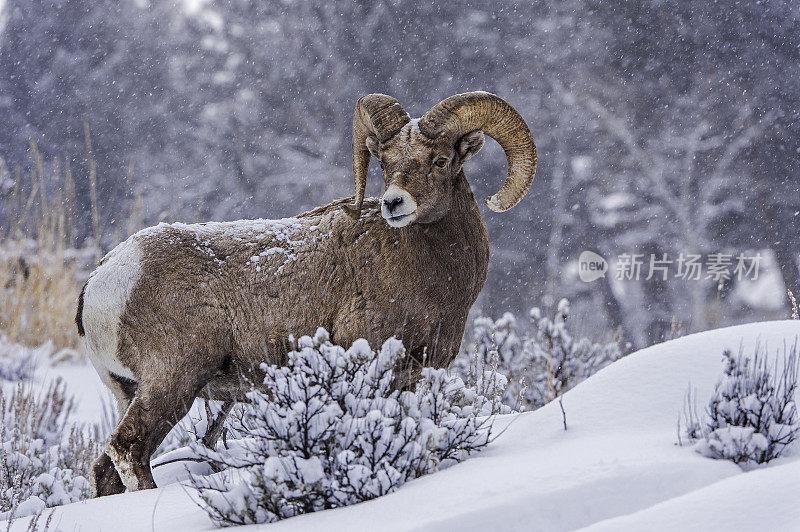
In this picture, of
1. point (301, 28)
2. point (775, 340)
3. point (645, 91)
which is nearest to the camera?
point (775, 340)

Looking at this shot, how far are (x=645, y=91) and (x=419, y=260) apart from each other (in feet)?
51.4

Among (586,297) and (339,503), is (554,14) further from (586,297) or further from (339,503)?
(339,503)

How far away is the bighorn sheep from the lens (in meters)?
4.32

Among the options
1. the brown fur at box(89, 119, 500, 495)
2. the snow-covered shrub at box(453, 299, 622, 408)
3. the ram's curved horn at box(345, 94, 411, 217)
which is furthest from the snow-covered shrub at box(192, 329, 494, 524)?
the snow-covered shrub at box(453, 299, 622, 408)

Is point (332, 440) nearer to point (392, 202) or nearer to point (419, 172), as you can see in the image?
point (392, 202)

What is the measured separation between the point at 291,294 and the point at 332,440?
4.65ft

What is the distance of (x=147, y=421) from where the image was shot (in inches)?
169

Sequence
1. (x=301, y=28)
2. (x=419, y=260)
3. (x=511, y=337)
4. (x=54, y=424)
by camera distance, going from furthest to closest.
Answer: (x=301, y=28) < (x=511, y=337) < (x=54, y=424) < (x=419, y=260)

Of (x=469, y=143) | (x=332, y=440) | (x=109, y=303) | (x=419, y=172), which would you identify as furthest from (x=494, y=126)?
(x=109, y=303)

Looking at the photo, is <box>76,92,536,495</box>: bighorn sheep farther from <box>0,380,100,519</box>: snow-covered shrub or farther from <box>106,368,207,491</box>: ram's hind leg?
<box>0,380,100,519</box>: snow-covered shrub

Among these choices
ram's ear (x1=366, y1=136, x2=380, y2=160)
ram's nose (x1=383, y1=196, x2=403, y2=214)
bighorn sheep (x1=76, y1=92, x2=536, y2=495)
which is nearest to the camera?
ram's nose (x1=383, y1=196, x2=403, y2=214)

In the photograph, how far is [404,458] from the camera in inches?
124

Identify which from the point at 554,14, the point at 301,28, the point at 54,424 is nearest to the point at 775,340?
the point at 54,424

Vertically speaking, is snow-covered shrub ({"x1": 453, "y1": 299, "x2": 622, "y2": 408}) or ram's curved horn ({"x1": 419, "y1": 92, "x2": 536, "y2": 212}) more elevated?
ram's curved horn ({"x1": 419, "y1": 92, "x2": 536, "y2": 212})
